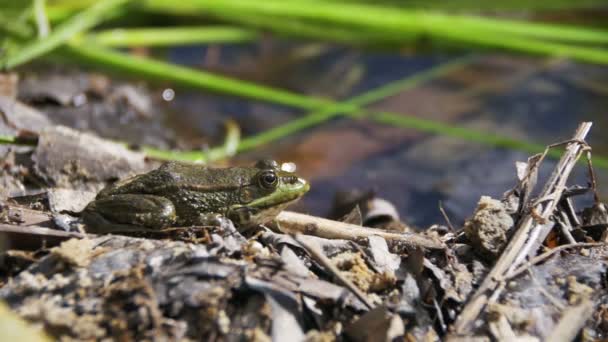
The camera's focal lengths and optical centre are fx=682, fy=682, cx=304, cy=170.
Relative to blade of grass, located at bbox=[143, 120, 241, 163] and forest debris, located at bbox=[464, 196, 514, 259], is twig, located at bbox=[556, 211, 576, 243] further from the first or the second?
blade of grass, located at bbox=[143, 120, 241, 163]

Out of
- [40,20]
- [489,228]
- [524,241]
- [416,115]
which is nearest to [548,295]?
[524,241]

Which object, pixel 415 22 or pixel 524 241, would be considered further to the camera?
pixel 415 22

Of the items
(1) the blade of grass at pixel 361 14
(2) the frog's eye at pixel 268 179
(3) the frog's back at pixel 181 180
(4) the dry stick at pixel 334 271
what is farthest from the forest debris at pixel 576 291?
(1) the blade of grass at pixel 361 14

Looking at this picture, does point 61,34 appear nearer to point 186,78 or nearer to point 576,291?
point 186,78

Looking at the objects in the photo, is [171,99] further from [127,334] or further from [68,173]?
[127,334]

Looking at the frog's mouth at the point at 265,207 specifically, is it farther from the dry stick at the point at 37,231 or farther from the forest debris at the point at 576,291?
the forest debris at the point at 576,291

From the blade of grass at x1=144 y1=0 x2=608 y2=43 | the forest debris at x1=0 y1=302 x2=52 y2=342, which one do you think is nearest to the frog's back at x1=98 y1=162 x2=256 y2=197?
the forest debris at x1=0 y1=302 x2=52 y2=342
